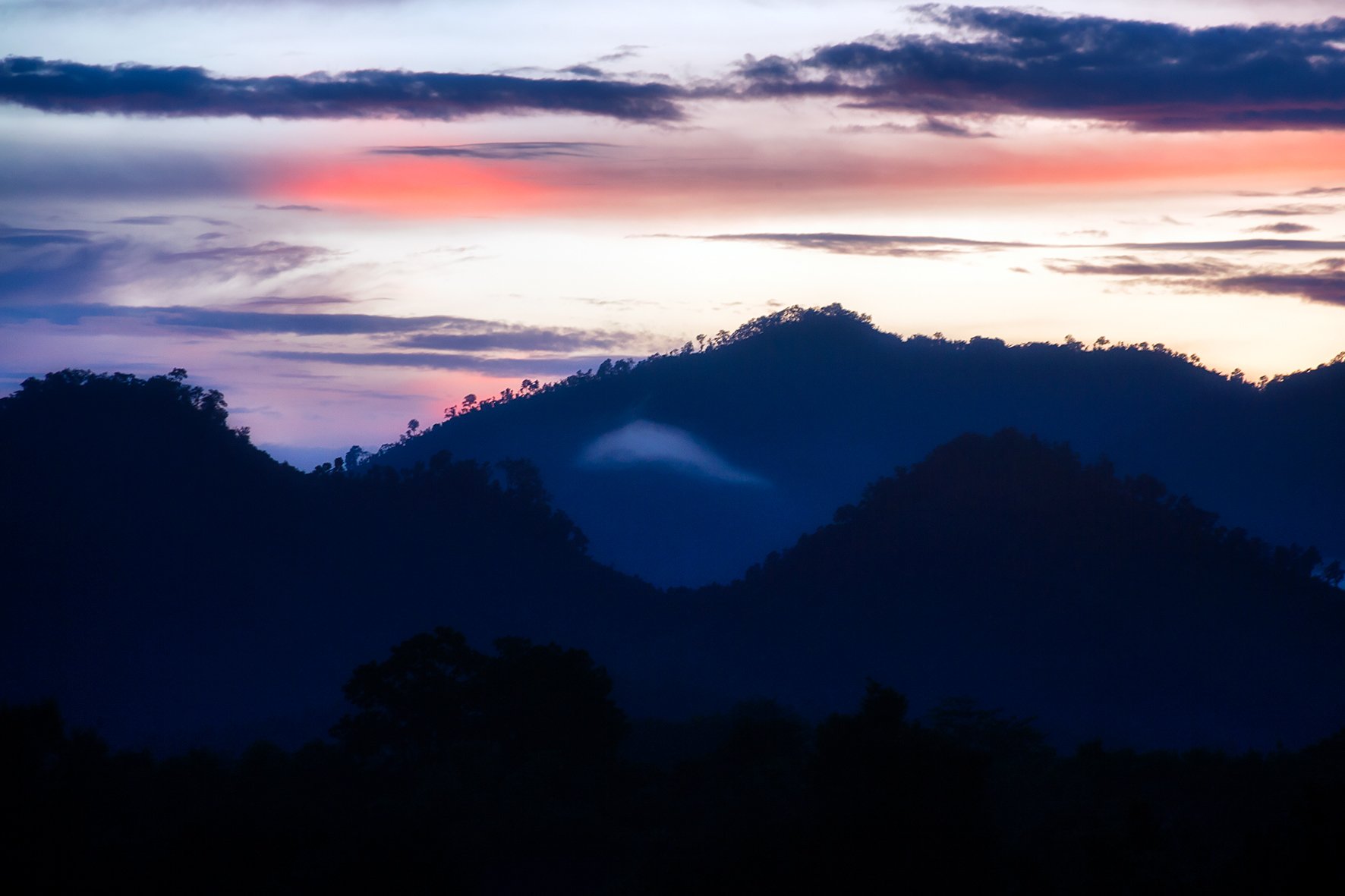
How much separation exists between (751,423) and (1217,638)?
7945cm

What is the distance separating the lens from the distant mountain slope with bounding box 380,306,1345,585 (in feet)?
431

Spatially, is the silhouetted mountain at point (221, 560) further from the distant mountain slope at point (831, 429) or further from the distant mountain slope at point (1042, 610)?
the distant mountain slope at point (831, 429)

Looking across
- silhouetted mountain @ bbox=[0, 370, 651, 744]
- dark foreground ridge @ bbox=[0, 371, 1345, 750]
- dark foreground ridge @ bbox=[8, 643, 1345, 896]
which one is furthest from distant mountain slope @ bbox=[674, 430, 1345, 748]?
dark foreground ridge @ bbox=[8, 643, 1345, 896]

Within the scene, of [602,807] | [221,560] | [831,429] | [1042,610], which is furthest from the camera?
[831,429]

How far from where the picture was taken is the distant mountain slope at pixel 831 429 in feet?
431

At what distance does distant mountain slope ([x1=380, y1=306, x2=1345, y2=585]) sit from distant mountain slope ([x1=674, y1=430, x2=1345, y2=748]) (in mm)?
30742

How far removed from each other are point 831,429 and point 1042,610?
71801mm

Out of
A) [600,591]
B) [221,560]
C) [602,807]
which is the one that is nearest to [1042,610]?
[600,591]

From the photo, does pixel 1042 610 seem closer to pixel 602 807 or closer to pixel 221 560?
pixel 221 560

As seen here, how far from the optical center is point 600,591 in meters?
94.1

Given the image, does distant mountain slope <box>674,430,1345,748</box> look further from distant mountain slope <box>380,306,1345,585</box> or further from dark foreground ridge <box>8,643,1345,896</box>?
dark foreground ridge <box>8,643,1345,896</box>

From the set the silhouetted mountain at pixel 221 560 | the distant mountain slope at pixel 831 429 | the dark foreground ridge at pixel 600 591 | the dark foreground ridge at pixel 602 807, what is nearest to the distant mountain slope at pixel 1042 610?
the dark foreground ridge at pixel 600 591

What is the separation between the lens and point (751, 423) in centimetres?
16075

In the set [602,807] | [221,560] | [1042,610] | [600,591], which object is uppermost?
[602,807]
